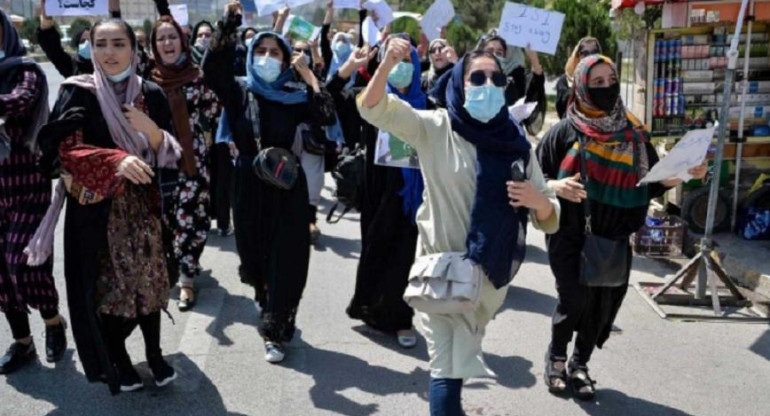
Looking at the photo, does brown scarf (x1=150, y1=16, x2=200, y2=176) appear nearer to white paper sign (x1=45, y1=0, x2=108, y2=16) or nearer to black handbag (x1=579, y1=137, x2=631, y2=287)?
white paper sign (x1=45, y1=0, x2=108, y2=16)

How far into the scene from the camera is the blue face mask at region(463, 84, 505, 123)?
325 cm

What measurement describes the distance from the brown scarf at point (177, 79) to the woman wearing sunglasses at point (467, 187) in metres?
2.32

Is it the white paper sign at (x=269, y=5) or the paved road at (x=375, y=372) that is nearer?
the paved road at (x=375, y=372)

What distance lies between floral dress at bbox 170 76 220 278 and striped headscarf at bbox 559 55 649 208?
8.88 ft

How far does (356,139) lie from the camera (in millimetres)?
5215

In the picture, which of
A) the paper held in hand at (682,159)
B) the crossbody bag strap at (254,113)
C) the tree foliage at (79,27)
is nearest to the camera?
the paper held in hand at (682,159)

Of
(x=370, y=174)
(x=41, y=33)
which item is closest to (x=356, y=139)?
(x=370, y=174)

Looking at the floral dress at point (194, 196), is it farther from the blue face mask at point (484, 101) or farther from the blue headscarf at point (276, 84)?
the blue face mask at point (484, 101)

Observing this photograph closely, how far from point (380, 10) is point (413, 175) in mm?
2685

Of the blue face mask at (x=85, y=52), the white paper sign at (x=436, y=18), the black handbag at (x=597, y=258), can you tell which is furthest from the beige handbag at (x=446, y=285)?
the white paper sign at (x=436, y=18)

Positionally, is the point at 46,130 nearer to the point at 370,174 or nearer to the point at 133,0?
the point at 370,174

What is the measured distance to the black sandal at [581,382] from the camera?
426 centimetres

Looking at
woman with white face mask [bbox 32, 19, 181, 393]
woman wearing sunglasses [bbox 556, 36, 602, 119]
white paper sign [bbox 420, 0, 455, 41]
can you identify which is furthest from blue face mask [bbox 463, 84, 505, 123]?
white paper sign [bbox 420, 0, 455, 41]

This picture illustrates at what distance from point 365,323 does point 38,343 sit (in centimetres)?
193
